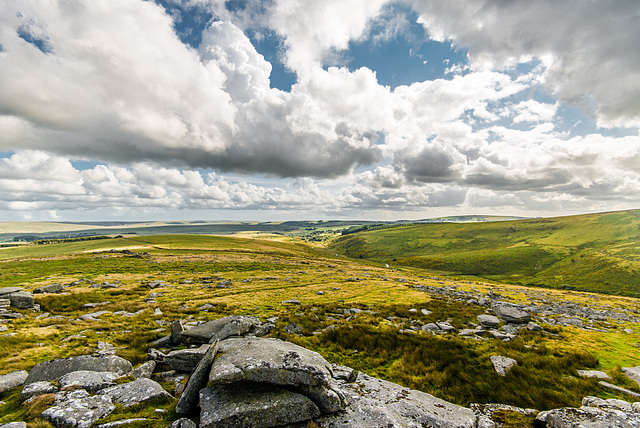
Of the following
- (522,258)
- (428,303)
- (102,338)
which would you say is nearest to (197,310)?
(102,338)

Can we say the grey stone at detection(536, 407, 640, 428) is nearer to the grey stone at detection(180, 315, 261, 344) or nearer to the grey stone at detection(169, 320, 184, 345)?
the grey stone at detection(180, 315, 261, 344)

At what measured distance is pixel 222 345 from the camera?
10.1 metres

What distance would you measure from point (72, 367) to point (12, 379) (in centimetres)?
219

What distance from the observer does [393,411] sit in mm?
8203

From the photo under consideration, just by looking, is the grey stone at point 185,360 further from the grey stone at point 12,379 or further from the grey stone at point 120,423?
the grey stone at point 12,379

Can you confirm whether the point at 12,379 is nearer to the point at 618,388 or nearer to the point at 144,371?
the point at 144,371

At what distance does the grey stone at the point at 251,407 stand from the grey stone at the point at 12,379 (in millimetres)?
8701

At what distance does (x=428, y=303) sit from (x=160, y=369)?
92.3 feet

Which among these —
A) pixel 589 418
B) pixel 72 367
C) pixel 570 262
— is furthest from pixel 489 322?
pixel 570 262

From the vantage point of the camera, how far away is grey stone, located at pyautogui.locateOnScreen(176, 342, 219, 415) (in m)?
7.72

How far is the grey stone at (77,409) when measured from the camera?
22.6ft

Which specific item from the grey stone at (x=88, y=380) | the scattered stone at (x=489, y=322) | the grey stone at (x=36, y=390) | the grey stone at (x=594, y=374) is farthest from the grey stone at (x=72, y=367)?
the scattered stone at (x=489, y=322)

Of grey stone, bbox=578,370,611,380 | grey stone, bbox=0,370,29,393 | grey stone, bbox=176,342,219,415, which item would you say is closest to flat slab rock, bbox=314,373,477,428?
grey stone, bbox=176,342,219,415

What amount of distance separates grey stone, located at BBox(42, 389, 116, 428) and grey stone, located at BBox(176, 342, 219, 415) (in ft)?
6.83
